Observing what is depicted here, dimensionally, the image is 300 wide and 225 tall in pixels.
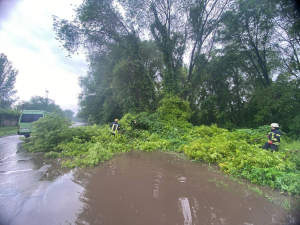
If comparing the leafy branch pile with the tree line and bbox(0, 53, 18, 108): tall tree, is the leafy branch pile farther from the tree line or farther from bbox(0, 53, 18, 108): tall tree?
bbox(0, 53, 18, 108): tall tree

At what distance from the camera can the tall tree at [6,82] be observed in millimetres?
32375

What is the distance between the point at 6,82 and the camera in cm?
3428

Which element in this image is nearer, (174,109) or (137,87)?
(174,109)

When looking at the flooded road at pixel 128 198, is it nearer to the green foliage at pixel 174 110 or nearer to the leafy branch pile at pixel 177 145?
the leafy branch pile at pixel 177 145

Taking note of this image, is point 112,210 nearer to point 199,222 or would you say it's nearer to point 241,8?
point 199,222

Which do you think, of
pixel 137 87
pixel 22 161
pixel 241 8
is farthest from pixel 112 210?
pixel 241 8

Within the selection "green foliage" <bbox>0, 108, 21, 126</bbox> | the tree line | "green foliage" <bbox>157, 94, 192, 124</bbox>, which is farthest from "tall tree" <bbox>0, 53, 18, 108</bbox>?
"green foliage" <bbox>157, 94, 192, 124</bbox>

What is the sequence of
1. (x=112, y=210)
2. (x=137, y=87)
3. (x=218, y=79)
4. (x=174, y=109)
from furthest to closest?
(x=218, y=79) → (x=137, y=87) → (x=174, y=109) → (x=112, y=210)

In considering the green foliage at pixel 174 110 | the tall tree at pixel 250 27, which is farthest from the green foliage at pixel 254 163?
→ the tall tree at pixel 250 27

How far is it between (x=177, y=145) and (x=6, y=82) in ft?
153

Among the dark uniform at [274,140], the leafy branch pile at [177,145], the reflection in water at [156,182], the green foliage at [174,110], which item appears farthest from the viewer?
the green foliage at [174,110]

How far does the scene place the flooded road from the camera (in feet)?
8.29

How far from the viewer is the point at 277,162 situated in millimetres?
4250

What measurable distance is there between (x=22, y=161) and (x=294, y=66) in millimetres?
22743
